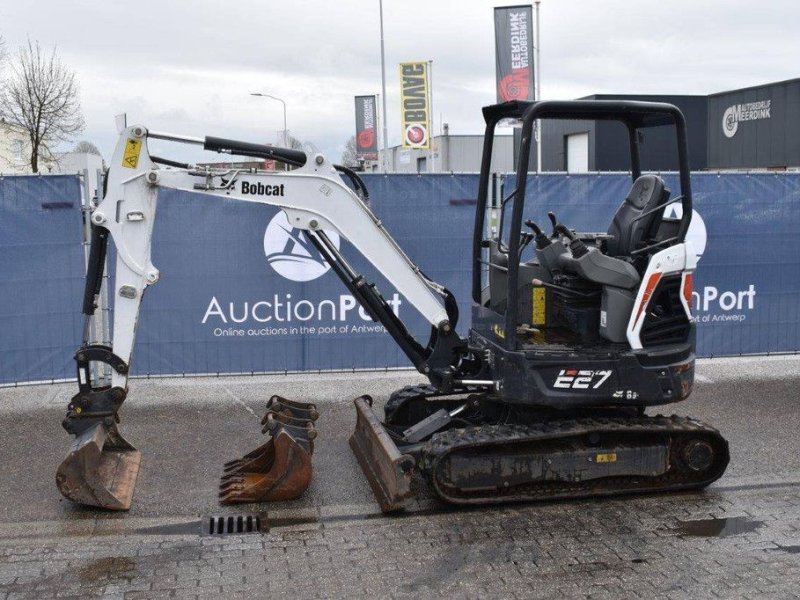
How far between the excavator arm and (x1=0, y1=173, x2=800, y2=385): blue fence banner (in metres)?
3.36

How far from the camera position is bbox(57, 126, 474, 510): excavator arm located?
263 inches

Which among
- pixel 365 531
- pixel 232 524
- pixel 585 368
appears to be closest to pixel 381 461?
pixel 365 531

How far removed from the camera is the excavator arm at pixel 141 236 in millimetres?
6688

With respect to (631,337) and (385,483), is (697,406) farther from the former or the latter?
(385,483)

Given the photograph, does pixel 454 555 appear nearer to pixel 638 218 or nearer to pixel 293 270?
pixel 638 218

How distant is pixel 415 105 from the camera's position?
31438 millimetres

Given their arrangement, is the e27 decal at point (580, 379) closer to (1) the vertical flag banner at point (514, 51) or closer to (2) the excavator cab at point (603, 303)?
(2) the excavator cab at point (603, 303)

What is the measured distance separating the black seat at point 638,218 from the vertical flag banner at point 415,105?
2427 cm

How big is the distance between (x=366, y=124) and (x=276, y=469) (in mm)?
36755

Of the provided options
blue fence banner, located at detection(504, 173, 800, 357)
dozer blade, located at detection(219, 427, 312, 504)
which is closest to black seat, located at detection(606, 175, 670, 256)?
dozer blade, located at detection(219, 427, 312, 504)

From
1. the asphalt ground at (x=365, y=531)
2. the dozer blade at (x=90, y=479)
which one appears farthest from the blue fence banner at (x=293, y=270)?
the dozer blade at (x=90, y=479)

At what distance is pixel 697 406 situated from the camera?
31.4ft

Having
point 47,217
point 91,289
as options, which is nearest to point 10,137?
point 47,217

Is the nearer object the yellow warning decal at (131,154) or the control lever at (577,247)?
the yellow warning decal at (131,154)
